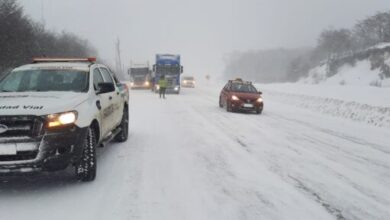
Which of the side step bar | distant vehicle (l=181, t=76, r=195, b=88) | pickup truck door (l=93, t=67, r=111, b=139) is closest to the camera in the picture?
pickup truck door (l=93, t=67, r=111, b=139)

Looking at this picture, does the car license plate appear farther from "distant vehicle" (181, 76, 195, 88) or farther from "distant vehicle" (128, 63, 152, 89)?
"distant vehicle" (181, 76, 195, 88)

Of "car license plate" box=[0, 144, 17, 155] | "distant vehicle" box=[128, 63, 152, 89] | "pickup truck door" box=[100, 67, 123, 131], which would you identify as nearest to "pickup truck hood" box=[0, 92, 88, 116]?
"car license plate" box=[0, 144, 17, 155]

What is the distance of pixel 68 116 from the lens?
259 inches

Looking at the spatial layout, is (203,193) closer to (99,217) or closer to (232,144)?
(99,217)

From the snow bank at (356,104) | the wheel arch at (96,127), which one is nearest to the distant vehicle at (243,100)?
the snow bank at (356,104)

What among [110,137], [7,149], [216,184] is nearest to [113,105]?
[110,137]

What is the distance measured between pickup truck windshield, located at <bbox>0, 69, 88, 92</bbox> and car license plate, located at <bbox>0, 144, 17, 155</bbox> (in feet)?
5.94

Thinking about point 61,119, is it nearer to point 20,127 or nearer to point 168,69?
point 20,127

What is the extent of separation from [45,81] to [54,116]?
1.86 meters

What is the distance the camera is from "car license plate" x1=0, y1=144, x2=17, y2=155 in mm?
6109

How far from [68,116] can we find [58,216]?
157 cm

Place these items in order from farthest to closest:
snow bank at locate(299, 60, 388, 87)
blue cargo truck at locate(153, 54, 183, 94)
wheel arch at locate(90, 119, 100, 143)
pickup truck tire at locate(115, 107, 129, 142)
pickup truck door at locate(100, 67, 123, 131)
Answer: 1. snow bank at locate(299, 60, 388, 87)
2. blue cargo truck at locate(153, 54, 183, 94)
3. pickup truck tire at locate(115, 107, 129, 142)
4. pickup truck door at locate(100, 67, 123, 131)
5. wheel arch at locate(90, 119, 100, 143)

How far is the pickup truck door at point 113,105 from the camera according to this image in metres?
9.27

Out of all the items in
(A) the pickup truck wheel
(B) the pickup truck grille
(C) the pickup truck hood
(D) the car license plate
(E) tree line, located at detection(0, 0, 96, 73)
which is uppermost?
(E) tree line, located at detection(0, 0, 96, 73)
